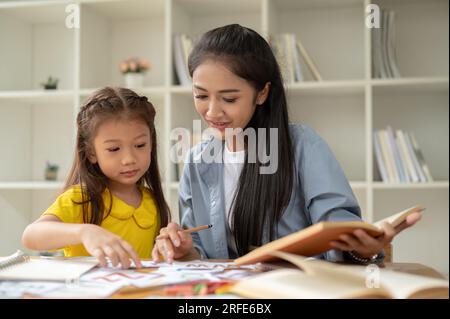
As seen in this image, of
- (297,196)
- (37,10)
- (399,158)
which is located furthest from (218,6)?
(297,196)

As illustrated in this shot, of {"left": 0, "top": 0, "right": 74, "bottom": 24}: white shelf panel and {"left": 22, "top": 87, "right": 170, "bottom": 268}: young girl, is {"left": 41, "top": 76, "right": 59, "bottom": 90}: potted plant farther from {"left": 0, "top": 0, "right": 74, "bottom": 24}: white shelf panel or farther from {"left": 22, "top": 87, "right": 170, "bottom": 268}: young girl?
{"left": 22, "top": 87, "right": 170, "bottom": 268}: young girl

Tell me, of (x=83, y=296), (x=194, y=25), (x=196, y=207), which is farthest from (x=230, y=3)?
(x=83, y=296)

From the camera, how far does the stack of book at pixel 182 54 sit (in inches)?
95.7

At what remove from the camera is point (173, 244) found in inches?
40.5

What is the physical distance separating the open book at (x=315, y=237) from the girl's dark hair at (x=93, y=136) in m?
0.56

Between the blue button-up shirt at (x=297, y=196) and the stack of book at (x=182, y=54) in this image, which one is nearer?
the blue button-up shirt at (x=297, y=196)

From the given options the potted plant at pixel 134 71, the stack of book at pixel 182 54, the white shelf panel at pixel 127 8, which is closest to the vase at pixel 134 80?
the potted plant at pixel 134 71

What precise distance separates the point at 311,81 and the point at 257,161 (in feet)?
4.11

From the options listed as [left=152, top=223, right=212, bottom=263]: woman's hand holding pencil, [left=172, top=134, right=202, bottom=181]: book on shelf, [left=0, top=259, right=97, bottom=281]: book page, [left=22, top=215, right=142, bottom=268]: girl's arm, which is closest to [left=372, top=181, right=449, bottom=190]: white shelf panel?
[left=172, top=134, right=202, bottom=181]: book on shelf

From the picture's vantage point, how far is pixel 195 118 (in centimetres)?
268

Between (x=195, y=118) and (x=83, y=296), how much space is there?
6.73 ft

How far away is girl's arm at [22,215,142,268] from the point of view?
87 cm

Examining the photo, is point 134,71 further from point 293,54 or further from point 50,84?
point 293,54

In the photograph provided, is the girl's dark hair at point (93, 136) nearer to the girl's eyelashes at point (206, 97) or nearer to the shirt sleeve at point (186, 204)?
the shirt sleeve at point (186, 204)
